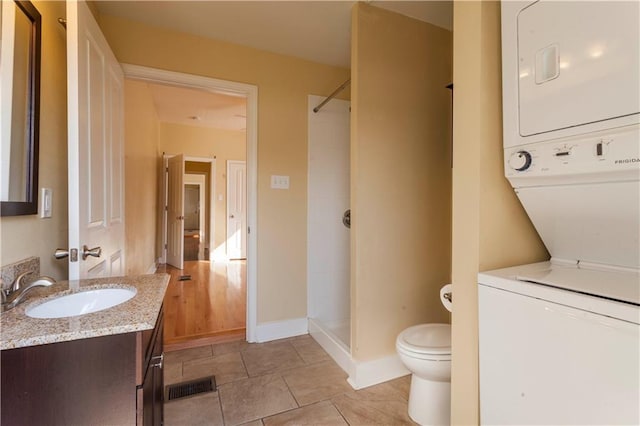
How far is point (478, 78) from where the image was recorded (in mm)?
1039

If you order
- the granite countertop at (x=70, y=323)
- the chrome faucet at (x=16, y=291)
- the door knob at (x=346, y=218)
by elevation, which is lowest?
the granite countertop at (x=70, y=323)

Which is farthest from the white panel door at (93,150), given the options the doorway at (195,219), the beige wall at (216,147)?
the doorway at (195,219)

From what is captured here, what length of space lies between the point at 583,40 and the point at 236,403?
84.1 inches

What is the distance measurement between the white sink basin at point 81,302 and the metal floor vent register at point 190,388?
88 centimetres

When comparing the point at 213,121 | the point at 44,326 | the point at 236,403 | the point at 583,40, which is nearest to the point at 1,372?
the point at 44,326

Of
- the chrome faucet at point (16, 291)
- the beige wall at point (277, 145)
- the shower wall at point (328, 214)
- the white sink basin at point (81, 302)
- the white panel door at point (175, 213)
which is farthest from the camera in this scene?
the white panel door at point (175, 213)

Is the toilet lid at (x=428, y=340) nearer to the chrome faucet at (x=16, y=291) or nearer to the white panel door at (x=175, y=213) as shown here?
the chrome faucet at (x=16, y=291)

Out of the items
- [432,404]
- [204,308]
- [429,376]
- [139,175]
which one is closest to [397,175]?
[429,376]

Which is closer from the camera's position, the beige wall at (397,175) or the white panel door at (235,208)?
the beige wall at (397,175)

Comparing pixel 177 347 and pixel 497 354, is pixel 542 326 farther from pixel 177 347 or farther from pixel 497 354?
pixel 177 347

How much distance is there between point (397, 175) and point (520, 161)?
103 cm

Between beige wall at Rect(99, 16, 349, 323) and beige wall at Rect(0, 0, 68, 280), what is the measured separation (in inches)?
36.2

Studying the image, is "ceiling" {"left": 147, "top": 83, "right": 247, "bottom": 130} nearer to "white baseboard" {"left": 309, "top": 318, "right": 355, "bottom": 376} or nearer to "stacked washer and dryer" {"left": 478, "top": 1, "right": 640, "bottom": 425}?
"white baseboard" {"left": 309, "top": 318, "right": 355, "bottom": 376}

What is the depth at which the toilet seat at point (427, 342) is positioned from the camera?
4.69 ft
